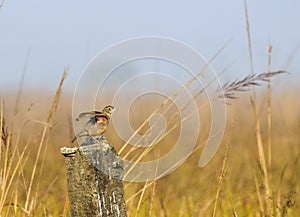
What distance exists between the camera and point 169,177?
7.33 m

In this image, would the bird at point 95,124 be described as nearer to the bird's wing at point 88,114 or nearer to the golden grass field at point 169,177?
the bird's wing at point 88,114

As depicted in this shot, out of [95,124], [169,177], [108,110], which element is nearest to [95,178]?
[95,124]

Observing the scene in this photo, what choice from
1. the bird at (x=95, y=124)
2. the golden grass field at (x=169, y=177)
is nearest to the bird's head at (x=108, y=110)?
the bird at (x=95, y=124)

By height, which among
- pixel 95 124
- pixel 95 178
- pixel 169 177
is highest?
pixel 169 177

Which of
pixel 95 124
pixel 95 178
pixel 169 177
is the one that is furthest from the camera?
pixel 169 177

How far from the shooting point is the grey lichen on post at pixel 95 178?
2457mm

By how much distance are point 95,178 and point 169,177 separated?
16.1 ft

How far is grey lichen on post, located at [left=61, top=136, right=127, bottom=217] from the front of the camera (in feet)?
8.06

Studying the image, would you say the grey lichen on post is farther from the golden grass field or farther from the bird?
the golden grass field

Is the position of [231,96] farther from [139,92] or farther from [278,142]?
[278,142]

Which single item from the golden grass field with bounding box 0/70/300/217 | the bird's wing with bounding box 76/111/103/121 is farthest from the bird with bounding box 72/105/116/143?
the golden grass field with bounding box 0/70/300/217

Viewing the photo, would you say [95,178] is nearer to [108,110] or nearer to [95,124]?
[95,124]

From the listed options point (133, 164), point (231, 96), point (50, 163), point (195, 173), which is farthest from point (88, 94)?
point (50, 163)

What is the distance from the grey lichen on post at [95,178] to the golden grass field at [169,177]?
23.6 inches
